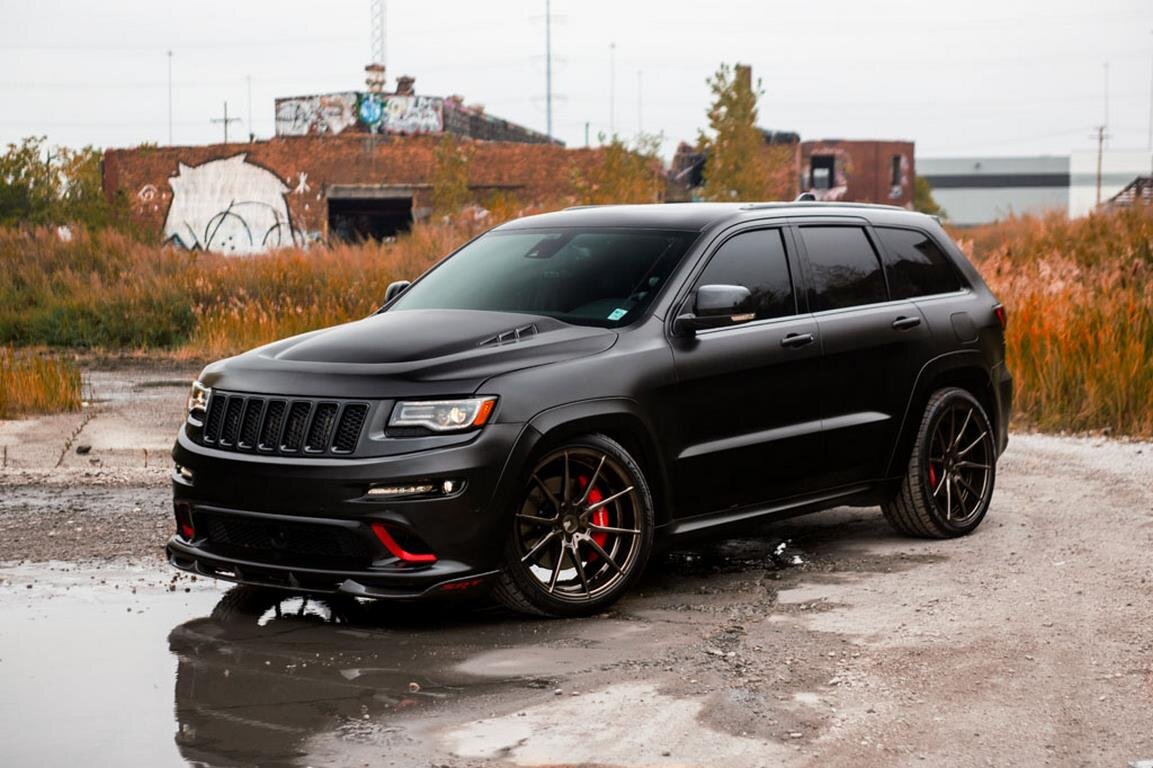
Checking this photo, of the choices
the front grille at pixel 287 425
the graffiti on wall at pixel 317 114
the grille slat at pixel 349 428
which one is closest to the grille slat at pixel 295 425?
the front grille at pixel 287 425

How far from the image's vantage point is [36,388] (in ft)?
45.0

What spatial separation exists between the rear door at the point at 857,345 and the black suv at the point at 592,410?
0.02 m

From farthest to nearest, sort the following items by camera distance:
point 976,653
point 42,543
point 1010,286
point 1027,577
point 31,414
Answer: point 1010,286
point 31,414
point 42,543
point 1027,577
point 976,653

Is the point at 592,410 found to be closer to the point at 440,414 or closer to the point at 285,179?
the point at 440,414

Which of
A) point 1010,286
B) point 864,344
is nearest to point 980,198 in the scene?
point 1010,286

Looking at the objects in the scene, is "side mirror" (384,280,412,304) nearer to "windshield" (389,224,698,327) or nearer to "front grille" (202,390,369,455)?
"windshield" (389,224,698,327)

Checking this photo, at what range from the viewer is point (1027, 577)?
7.71m

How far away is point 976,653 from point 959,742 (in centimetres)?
123

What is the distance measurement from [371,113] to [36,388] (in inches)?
1811

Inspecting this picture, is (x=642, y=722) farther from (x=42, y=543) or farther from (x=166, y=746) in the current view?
(x=42, y=543)

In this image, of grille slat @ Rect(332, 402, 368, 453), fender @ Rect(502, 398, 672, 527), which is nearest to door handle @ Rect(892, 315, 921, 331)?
fender @ Rect(502, 398, 672, 527)

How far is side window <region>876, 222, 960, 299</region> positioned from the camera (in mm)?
8633

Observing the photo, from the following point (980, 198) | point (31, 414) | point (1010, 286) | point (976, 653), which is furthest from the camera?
point (980, 198)

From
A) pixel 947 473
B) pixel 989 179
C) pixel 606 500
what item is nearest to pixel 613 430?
pixel 606 500
